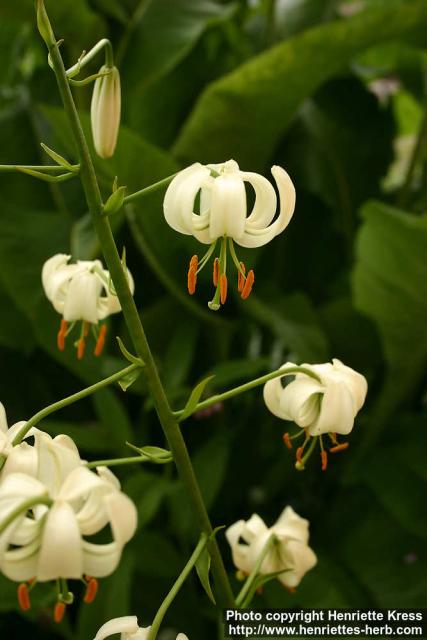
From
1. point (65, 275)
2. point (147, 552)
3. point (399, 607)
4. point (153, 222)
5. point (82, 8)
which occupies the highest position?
point (82, 8)

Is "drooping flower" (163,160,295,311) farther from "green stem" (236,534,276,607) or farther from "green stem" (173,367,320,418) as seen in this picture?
"green stem" (236,534,276,607)

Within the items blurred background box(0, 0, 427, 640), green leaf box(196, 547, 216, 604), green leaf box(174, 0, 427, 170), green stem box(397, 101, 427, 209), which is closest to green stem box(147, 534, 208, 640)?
green leaf box(196, 547, 216, 604)

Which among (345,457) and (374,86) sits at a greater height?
(374,86)

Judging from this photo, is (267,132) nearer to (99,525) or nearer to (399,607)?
(399,607)

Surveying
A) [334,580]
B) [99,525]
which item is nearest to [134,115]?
[334,580]

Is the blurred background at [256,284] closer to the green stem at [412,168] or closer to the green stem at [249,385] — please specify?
the green stem at [412,168]

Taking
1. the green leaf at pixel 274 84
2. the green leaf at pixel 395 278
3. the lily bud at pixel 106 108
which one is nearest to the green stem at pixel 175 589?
the lily bud at pixel 106 108

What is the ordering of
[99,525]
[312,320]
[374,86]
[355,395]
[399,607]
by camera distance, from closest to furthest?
[99,525]
[355,395]
[399,607]
[312,320]
[374,86]
